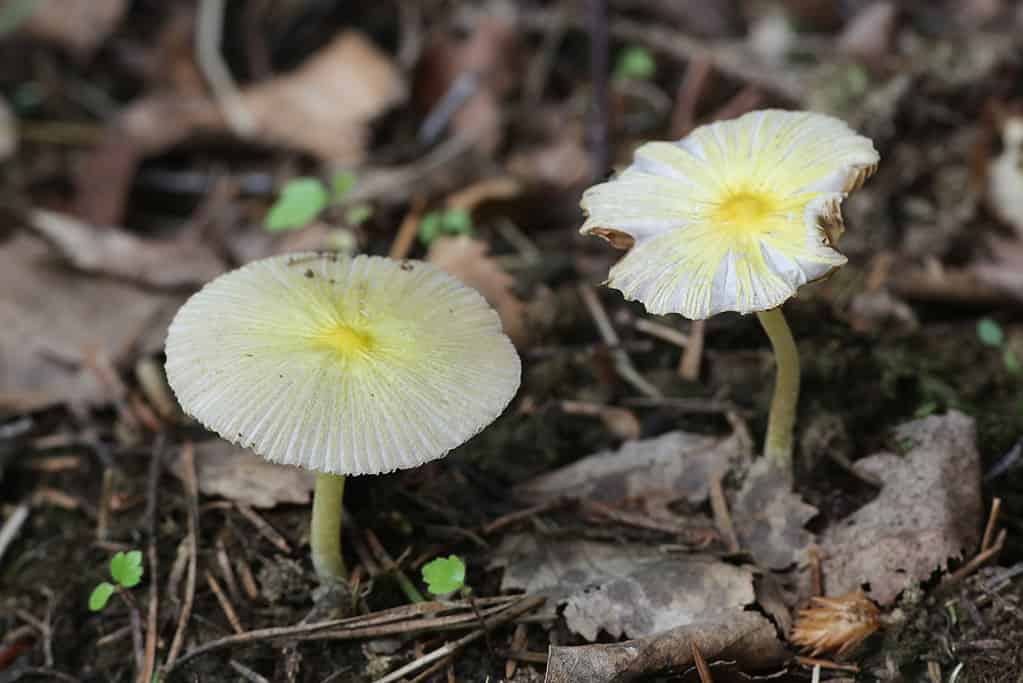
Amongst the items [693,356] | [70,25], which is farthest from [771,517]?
[70,25]

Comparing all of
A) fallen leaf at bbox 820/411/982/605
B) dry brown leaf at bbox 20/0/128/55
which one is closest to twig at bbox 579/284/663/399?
fallen leaf at bbox 820/411/982/605

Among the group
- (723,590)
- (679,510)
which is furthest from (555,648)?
(679,510)

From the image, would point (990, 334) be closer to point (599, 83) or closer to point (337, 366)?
point (599, 83)

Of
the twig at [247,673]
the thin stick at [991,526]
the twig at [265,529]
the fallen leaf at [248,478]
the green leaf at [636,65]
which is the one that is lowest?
the twig at [247,673]

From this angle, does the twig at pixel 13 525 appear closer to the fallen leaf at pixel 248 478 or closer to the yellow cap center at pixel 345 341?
the fallen leaf at pixel 248 478

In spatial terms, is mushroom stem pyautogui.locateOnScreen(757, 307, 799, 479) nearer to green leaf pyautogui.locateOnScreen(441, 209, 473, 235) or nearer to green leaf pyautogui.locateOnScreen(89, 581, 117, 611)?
green leaf pyautogui.locateOnScreen(441, 209, 473, 235)

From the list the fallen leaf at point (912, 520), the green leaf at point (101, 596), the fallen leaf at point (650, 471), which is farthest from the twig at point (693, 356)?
the green leaf at point (101, 596)

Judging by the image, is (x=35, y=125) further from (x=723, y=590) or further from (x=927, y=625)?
(x=927, y=625)

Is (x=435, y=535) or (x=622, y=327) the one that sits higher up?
(x=622, y=327)
